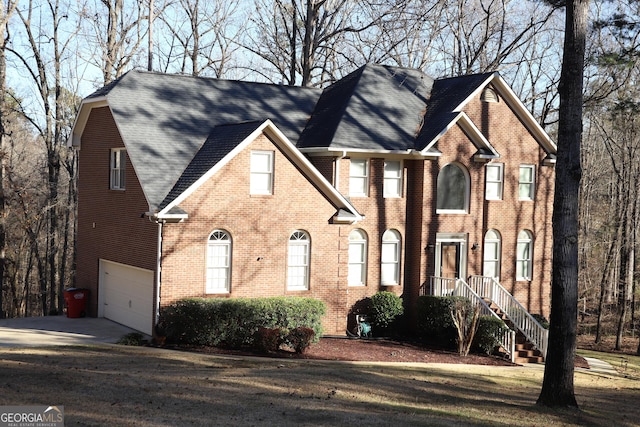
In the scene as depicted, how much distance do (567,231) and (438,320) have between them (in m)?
11.0

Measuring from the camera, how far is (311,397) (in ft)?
48.9

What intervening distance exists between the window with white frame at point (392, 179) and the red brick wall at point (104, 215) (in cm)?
900

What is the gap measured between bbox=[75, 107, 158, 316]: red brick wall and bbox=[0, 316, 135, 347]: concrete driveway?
159 cm

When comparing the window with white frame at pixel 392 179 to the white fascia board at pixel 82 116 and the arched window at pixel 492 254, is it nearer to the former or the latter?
the arched window at pixel 492 254

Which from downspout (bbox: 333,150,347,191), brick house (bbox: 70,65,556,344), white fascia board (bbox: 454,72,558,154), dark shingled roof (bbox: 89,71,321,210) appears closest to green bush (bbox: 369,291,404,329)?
brick house (bbox: 70,65,556,344)

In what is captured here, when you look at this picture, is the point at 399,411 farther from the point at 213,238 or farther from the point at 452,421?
the point at 213,238

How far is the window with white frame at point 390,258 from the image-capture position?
2817 cm

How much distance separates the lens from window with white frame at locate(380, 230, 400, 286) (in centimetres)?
2817

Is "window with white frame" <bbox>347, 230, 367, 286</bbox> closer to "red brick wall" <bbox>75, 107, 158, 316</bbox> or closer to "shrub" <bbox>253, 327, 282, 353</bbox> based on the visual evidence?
"shrub" <bbox>253, 327, 282, 353</bbox>

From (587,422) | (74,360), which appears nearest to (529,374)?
(587,422)

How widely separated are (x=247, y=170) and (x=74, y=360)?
27.4ft

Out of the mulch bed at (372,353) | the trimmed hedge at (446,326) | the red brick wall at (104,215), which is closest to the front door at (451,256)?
the trimmed hedge at (446,326)

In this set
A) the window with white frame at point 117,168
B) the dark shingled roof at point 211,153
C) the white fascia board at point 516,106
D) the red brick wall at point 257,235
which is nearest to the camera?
the red brick wall at point 257,235

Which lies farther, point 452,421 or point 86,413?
point 452,421
